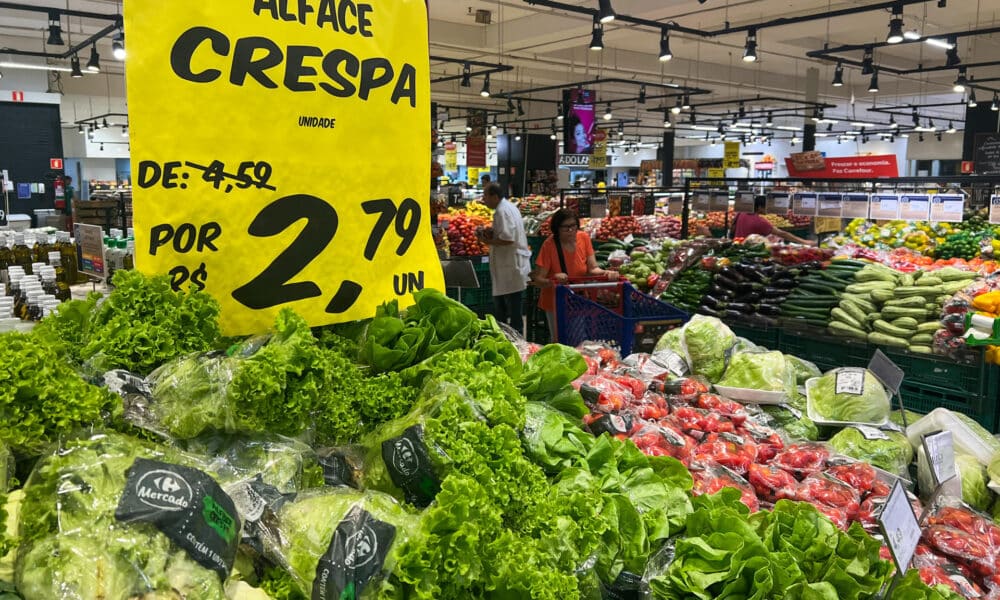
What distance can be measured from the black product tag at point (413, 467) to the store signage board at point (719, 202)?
904 cm

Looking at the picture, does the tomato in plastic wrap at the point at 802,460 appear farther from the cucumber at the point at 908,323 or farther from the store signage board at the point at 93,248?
the store signage board at the point at 93,248

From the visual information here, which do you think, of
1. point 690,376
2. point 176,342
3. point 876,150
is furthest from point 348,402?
point 876,150

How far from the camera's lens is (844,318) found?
503 cm

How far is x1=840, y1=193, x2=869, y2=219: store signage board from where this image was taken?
24.0ft

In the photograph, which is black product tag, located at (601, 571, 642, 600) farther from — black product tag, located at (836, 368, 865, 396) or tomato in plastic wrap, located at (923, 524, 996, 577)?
black product tag, located at (836, 368, 865, 396)

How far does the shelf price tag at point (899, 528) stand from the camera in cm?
157

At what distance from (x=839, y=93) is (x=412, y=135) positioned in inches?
1055

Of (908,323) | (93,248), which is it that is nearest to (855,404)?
(908,323)

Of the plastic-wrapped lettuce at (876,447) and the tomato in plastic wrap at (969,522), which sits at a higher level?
the plastic-wrapped lettuce at (876,447)

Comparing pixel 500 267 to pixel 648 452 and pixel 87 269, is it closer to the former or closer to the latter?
pixel 87 269

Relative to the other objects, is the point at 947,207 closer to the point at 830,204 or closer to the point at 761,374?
the point at 830,204

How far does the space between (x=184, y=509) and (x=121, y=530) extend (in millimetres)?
83

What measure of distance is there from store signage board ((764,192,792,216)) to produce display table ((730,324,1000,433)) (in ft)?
11.5

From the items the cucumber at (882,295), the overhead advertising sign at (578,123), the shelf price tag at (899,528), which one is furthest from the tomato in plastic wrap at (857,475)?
the overhead advertising sign at (578,123)
